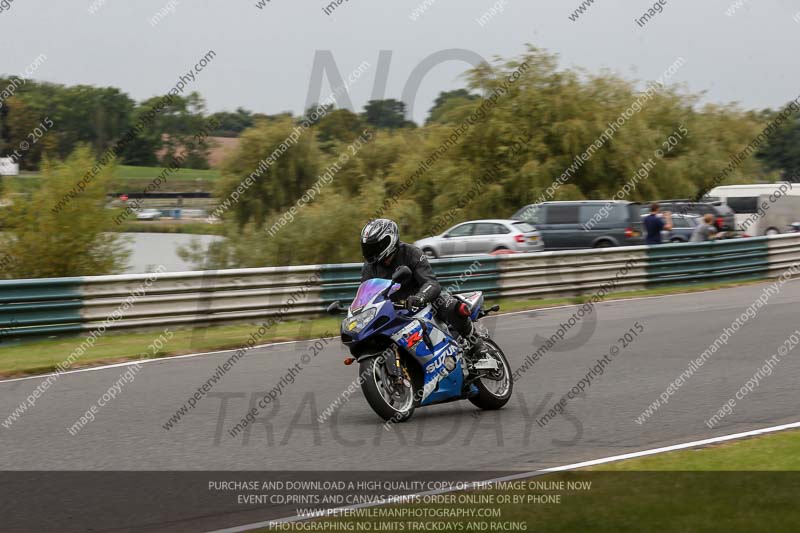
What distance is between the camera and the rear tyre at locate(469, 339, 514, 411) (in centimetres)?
921

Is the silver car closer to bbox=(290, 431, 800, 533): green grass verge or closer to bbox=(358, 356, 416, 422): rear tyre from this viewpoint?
bbox=(358, 356, 416, 422): rear tyre

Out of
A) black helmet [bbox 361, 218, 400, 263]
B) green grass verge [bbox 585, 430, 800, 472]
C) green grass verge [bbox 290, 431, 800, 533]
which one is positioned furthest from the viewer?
black helmet [bbox 361, 218, 400, 263]

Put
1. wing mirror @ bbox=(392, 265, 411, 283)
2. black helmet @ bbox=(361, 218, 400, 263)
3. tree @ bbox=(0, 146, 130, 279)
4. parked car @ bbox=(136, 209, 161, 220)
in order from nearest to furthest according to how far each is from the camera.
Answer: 1. wing mirror @ bbox=(392, 265, 411, 283)
2. black helmet @ bbox=(361, 218, 400, 263)
3. tree @ bbox=(0, 146, 130, 279)
4. parked car @ bbox=(136, 209, 161, 220)

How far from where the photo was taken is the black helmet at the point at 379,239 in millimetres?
8453

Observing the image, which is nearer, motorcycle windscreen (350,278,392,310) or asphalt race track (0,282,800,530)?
asphalt race track (0,282,800,530)

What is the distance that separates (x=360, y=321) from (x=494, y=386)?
186cm

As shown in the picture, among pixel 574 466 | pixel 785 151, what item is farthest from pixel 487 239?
pixel 785 151

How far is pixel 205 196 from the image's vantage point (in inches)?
3000

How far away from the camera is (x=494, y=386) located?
9469 millimetres

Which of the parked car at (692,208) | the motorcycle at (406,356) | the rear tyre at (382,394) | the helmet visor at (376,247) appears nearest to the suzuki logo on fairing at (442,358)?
the motorcycle at (406,356)

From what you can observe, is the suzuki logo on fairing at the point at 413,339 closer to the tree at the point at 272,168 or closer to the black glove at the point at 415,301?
the black glove at the point at 415,301

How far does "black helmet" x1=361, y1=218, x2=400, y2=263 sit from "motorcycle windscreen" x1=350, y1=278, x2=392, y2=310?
28 cm

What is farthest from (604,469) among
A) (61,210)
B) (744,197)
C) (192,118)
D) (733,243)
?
(192,118)

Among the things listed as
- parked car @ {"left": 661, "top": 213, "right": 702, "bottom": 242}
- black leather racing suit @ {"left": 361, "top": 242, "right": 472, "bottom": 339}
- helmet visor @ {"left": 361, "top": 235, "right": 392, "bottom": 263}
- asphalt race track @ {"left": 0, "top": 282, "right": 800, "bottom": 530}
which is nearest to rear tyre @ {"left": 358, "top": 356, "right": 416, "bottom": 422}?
asphalt race track @ {"left": 0, "top": 282, "right": 800, "bottom": 530}
